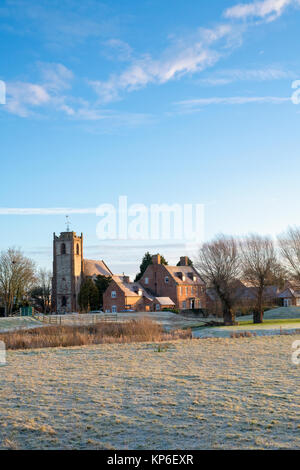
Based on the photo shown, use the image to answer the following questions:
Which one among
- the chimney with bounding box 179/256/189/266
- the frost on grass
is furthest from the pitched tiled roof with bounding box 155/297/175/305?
the frost on grass

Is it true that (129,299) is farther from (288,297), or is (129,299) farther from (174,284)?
(288,297)

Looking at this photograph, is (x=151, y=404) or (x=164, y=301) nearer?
(x=151, y=404)

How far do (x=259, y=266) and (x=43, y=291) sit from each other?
55.2 metres

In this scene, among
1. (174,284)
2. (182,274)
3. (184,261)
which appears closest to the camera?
(174,284)

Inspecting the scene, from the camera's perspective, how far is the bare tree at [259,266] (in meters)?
49.2

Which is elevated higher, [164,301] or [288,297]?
[288,297]

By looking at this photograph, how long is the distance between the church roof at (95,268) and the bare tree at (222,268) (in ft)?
134

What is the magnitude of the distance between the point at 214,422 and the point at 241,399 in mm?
1927

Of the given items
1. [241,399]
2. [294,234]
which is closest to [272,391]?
[241,399]

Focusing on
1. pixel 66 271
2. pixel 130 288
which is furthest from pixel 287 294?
pixel 66 271

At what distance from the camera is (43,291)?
93.9 meters

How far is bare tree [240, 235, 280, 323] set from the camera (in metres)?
49.2

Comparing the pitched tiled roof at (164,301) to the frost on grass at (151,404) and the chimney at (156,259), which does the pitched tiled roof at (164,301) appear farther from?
the frost on grass at (151,404)
